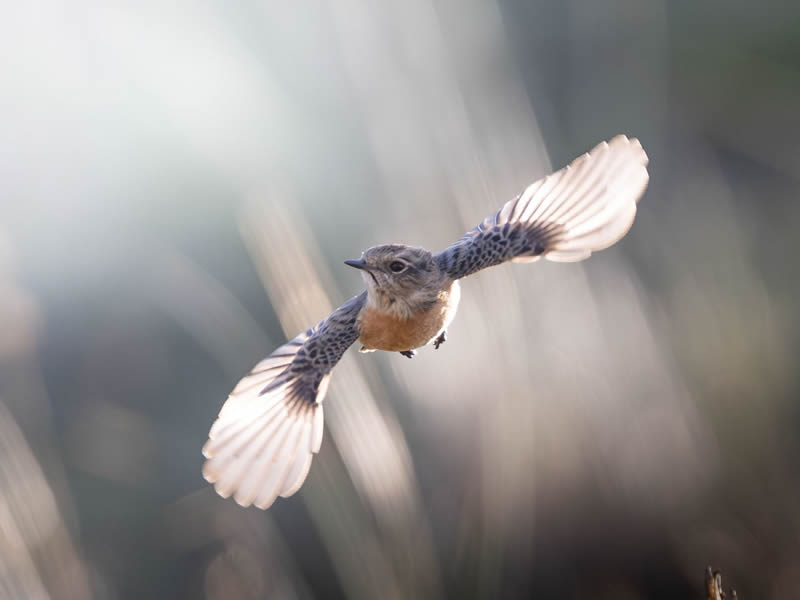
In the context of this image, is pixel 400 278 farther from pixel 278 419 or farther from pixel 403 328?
pixel 278 419

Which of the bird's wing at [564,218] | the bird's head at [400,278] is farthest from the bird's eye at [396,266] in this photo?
the bird's wing at [564,218]

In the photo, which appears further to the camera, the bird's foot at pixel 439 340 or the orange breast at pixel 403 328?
the bird's foot at pixel 439 340

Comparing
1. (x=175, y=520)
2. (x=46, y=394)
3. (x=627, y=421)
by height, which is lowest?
(x=627, y=421)

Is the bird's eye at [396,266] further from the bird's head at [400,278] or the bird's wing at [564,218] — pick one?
the bird's wing at [564,218]

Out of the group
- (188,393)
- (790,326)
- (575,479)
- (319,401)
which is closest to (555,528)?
(575,479)

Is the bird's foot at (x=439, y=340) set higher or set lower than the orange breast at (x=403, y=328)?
lower

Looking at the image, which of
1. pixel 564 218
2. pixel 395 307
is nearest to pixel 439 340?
pixel 395 307

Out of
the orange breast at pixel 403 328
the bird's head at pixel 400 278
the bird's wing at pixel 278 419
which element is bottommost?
the bird's wing at pixel 278 419

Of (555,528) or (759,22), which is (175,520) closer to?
(555,528)
